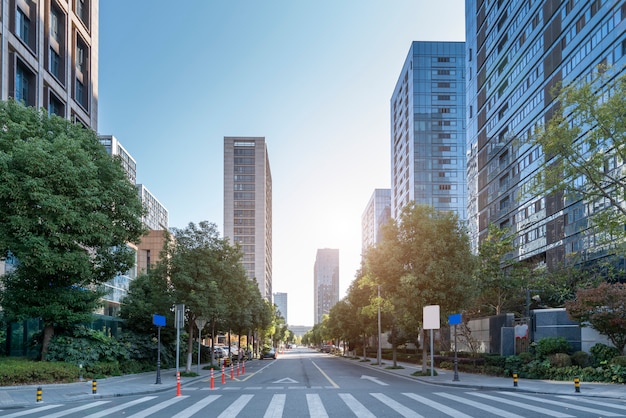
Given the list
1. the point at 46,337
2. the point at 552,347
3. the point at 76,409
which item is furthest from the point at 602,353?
the point at 46,337

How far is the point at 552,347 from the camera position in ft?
86.6

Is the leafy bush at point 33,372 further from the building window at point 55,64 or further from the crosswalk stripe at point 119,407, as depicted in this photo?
the building window at point 55,64

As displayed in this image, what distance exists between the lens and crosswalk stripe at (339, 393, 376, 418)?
13.8 meters

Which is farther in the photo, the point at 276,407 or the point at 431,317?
the point at 431,317

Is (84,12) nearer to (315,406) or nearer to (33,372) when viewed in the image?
(33,372)

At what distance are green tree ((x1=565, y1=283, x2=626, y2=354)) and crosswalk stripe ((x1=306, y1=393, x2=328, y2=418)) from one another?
41.6ft

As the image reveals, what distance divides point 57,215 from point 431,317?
17.2 meters

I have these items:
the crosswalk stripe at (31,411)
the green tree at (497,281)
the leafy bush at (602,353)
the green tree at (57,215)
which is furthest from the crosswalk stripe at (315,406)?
the green tree at (497,281)

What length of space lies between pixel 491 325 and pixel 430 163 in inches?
3351

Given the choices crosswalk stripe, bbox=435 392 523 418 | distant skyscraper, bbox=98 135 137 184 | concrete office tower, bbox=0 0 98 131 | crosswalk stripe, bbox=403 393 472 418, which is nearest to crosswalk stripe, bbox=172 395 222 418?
crosswalk stripe, bbox=403 393 472 418

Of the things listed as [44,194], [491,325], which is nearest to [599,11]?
[491,325]

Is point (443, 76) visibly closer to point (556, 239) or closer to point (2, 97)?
point (556, 239)

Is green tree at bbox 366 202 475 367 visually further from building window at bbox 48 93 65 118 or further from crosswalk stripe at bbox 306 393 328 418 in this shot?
building window at bbox 48 93 65 118

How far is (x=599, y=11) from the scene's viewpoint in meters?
45.8
